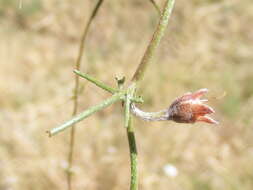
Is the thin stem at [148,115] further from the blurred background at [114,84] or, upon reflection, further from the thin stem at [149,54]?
the blurred background at [114,84]

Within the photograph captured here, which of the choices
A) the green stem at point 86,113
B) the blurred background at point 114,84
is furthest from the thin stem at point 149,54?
the blurred background at point 114,84

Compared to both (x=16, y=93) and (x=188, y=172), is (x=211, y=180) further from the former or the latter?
(x=16, y=93)

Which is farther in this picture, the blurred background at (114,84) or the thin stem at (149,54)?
the blurred background at (114,84)

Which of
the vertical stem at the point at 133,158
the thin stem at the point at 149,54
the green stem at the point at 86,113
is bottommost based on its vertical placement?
the vertical stem at the point at 133,158

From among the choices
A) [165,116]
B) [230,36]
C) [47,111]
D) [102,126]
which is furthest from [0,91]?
[165,116]

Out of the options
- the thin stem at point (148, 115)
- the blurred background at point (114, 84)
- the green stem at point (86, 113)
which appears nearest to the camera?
the green stem at point (86, 113)

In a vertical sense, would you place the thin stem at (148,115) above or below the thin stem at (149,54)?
below

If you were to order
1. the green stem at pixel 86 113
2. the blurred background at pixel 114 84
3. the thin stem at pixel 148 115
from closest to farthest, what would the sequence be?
the green stem at pixel 86 113, the thin stem at pixel 148 115, the blurred background at pixel 114 84

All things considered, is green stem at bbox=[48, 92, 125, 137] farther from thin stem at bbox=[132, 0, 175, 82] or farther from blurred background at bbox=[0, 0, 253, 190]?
blurred background at bbox=[0, 0, 253, 190]
